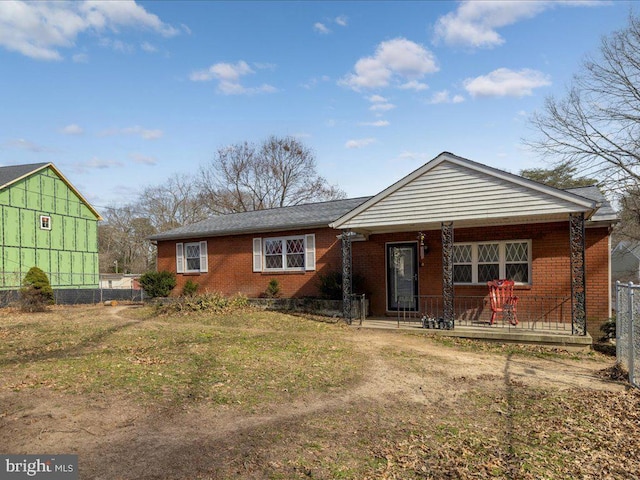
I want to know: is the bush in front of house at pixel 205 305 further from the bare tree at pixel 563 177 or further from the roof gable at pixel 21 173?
the roof gable at pixel 21 173

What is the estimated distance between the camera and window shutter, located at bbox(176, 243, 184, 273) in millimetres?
18938

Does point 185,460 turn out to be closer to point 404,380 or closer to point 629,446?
point 404,380

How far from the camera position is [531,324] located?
11234mm

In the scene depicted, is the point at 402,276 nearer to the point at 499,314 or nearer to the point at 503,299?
the point at 499,314

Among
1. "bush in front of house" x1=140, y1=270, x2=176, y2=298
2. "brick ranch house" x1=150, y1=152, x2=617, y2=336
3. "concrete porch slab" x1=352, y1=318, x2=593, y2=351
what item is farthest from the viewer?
"bush in front of house" x1=140, y1=270, x2=176, y2=298

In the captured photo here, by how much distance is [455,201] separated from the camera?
35.5ft

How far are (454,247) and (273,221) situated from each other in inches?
290

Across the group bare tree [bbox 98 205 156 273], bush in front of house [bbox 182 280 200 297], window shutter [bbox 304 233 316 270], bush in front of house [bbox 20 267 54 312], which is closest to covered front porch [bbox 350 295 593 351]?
window shutter [bbox 304 233 316 270]

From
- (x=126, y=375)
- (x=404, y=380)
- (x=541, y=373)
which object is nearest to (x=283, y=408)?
(x=404, y=380)

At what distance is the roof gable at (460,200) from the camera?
387 inches

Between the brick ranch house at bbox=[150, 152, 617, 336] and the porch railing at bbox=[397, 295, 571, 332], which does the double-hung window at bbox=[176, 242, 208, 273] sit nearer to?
the brick ranch house at bbox=[150, 152, 617, 336]

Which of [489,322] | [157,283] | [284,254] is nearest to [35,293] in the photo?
[157,283]

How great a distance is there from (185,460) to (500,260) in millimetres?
10762

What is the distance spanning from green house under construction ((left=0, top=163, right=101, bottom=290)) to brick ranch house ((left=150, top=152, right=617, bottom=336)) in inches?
763
